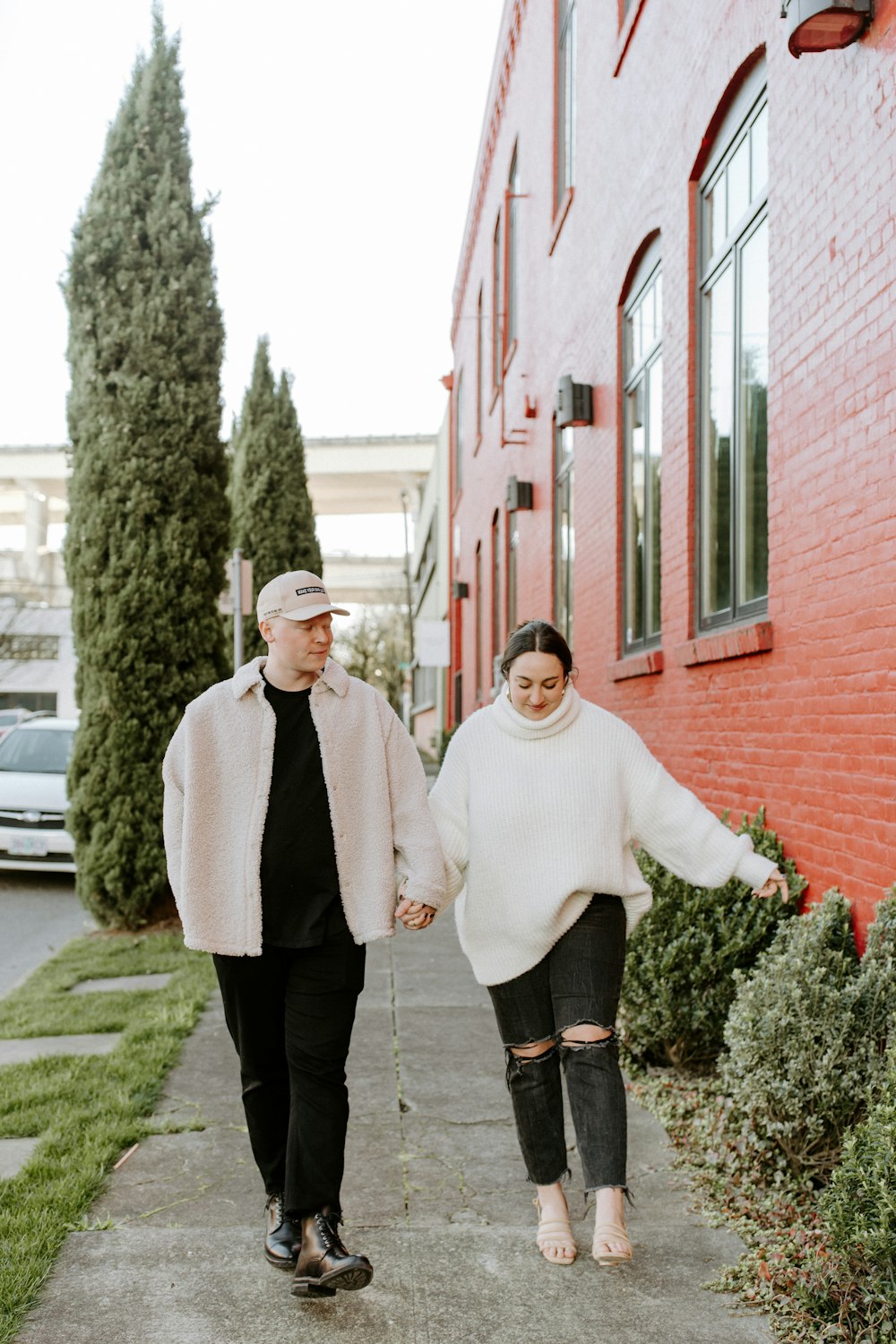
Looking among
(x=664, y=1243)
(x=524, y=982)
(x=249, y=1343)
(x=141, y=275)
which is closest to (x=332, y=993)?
(x=524, y=982)

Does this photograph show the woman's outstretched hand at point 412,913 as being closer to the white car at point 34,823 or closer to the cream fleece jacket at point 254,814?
the cream fleece jacket at point 254,814

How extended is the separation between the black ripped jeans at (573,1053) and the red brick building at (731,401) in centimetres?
103

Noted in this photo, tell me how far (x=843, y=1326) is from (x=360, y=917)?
5.06ft

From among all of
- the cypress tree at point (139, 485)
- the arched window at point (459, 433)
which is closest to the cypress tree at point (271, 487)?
the arched window at point (459, 433)

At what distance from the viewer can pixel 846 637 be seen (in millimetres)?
4602

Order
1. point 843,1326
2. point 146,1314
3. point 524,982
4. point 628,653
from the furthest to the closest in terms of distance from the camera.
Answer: point 628,653
point 524,982
point 146,1314
point 843,1326

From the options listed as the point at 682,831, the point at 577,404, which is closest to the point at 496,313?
the point at 577,404

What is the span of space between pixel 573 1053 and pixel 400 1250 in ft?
2.47

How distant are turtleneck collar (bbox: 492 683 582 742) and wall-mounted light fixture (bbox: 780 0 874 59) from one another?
232 cm

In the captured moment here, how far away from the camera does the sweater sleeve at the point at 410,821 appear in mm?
3713

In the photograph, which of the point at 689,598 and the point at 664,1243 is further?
the point at 689,598

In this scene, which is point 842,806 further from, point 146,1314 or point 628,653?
point 628,653

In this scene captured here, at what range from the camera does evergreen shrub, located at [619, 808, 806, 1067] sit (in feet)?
16.7

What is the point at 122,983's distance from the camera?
7.80 metres
